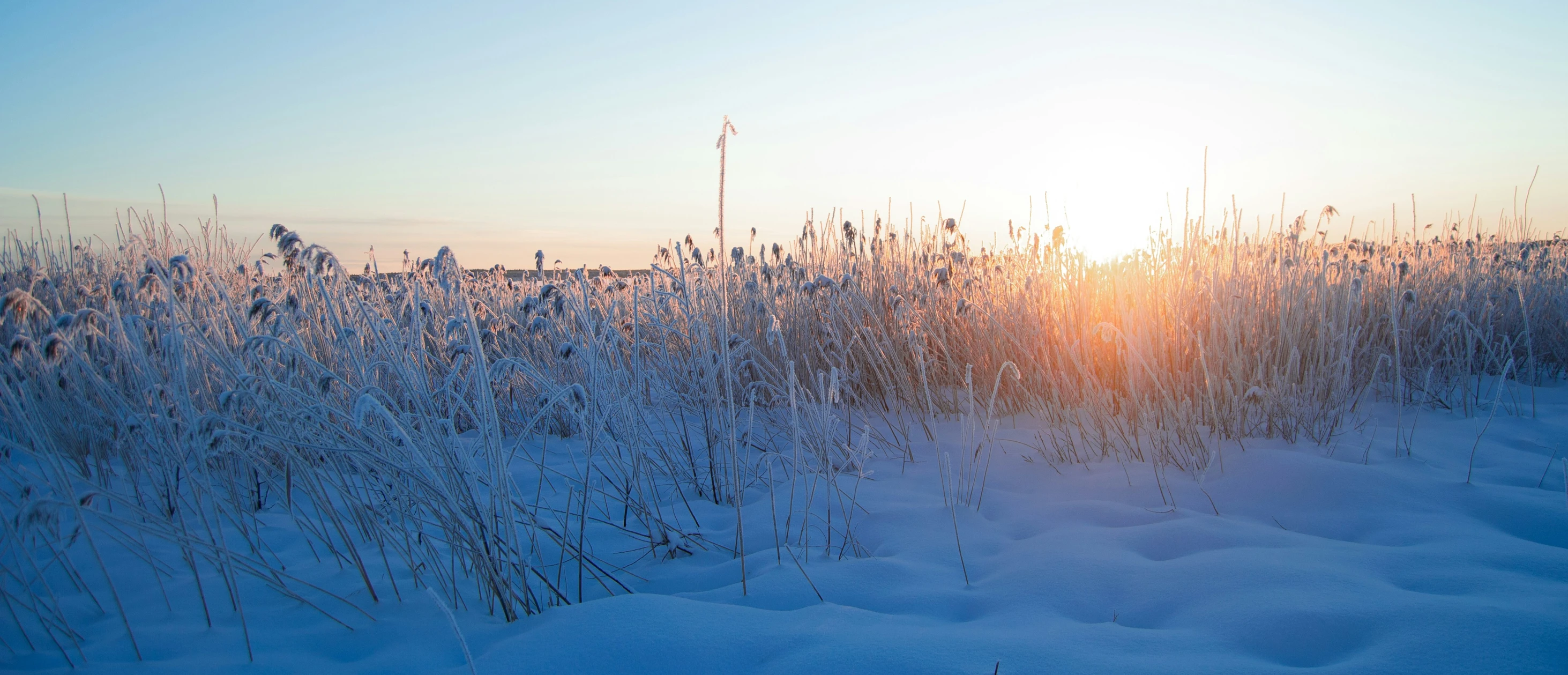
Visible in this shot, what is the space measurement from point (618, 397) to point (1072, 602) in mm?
1288

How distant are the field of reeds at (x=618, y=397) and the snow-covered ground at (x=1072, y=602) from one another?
0.10 metres

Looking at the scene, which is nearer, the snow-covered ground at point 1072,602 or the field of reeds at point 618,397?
the snow-covered ground at point 1072,602

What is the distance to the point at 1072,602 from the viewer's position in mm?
1553

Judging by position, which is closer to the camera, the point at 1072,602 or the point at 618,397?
the point at 1072,602

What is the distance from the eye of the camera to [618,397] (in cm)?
200

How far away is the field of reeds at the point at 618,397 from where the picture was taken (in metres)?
1.63

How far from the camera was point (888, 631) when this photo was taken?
1.39 m

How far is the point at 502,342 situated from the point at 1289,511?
4.26 meters

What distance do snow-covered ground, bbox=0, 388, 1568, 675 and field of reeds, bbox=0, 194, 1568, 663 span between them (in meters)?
0.10

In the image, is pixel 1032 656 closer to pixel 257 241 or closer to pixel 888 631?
pixel 888 631

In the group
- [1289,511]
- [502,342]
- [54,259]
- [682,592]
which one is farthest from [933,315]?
[54,259]

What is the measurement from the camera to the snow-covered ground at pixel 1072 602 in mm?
1262

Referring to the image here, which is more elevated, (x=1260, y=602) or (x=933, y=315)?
(x=933, y=315)

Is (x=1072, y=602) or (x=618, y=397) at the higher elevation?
(x=618, y=397)
